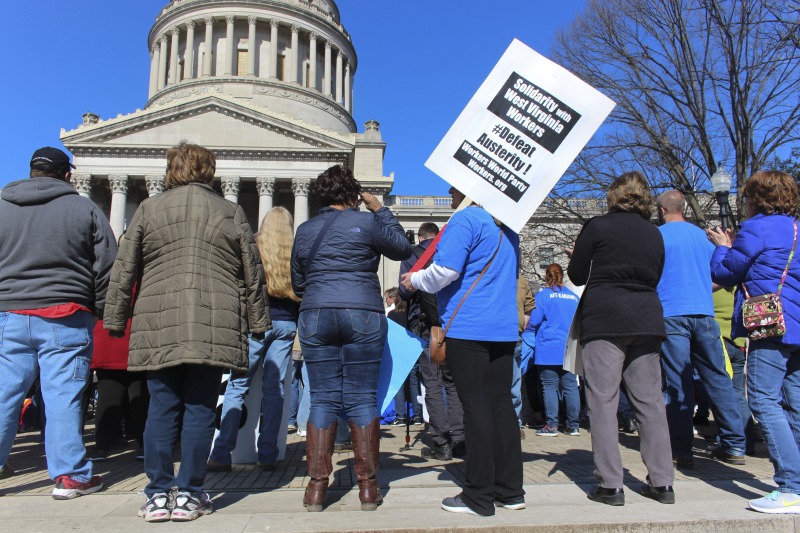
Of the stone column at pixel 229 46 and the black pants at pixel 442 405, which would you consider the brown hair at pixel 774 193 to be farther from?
the stone column at pixel 229 46

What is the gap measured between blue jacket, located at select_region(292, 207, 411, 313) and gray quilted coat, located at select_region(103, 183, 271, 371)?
393 mm

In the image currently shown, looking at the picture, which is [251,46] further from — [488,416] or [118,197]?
[488,416]

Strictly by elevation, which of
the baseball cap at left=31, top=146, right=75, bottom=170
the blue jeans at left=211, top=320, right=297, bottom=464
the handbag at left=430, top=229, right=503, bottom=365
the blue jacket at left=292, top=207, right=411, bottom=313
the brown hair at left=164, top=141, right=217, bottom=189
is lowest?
the blue jeans at left=211, top=320, right=297, bottom=464

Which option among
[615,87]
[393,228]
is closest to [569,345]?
[393,228]

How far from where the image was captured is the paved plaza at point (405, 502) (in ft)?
10.5

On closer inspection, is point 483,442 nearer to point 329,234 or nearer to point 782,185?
point 329,234

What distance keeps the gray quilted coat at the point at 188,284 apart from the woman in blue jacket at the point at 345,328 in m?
0.38

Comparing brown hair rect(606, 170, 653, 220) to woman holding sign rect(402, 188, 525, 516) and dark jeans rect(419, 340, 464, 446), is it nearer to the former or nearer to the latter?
woman holding sign rect(402, 188, 525, 516)

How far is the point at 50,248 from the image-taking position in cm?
428

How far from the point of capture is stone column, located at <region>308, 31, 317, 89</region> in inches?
2202

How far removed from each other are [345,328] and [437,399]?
2629 mm

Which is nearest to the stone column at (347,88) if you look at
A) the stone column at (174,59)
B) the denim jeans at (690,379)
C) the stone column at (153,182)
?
the stone column at (174,59)

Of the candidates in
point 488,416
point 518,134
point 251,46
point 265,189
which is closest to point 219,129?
point 265,189

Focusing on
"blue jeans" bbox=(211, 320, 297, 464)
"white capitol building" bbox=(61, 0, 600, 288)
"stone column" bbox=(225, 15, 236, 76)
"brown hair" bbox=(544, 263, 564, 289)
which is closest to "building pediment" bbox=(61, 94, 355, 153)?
"white capitol building" bbox=(61, 0, 600, 288)
